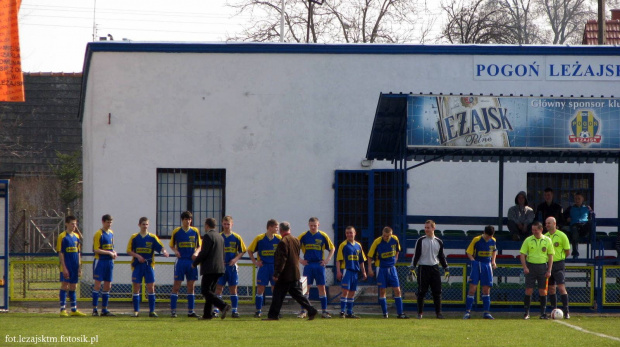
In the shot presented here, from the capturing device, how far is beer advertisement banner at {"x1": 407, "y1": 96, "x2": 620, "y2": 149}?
1568 cm

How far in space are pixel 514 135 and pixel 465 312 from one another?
3.52m

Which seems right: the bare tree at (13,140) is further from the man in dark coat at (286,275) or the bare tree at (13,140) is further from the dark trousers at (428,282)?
the dark trousers at (428,282)

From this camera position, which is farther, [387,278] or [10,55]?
[10,55]

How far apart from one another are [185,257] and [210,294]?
1.38 meters

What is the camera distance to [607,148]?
51.9 feet

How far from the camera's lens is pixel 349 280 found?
15.9 metres

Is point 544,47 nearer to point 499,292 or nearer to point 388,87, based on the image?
point 388,87

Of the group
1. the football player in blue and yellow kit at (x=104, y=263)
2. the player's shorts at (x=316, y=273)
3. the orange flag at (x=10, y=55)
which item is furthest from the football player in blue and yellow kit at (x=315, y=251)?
the orange flag at (x=10, y=55)

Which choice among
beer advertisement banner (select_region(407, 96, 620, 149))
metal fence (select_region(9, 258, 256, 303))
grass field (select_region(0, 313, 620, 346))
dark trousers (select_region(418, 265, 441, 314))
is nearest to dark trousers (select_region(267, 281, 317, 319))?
grass field (select_region(0, 313, 620, 346))

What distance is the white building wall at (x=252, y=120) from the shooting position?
1928 centimetres

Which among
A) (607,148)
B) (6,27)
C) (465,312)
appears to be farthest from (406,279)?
(6,27)

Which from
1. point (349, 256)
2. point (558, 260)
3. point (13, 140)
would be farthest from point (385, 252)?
point (13, 140)

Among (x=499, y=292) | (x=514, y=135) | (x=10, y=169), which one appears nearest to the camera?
(x=514, y=135)

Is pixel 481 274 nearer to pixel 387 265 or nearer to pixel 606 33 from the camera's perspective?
pixel 387 265
